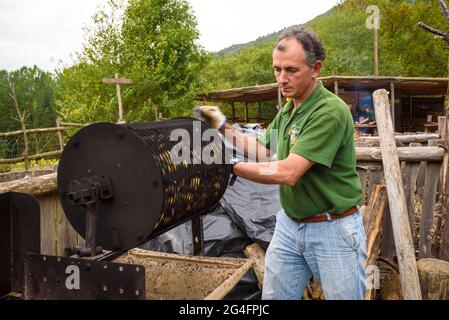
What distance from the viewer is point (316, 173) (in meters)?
2.54

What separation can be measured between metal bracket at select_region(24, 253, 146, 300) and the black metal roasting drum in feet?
0.62

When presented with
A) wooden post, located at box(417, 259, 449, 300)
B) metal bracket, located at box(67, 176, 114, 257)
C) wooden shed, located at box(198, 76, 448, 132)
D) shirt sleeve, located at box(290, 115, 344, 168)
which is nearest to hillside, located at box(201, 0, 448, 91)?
wooden shed, located at box(198, 76, 448, 132)

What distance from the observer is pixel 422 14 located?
40438 millimetres

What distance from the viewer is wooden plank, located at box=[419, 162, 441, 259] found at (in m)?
4.38

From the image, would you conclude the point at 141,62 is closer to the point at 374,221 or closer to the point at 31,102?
the point at 374,221

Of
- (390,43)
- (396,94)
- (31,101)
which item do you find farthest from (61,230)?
(31,101)

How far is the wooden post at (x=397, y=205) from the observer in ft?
12.3

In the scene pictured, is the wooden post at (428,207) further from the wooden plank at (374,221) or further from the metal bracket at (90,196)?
the metal bracket at (90,196)

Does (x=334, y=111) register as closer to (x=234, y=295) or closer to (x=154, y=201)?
(x=154, y=201)

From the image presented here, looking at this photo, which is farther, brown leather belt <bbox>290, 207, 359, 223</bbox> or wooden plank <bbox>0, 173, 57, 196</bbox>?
wooden plank <bbox>0, 173, 57, 196</bbox>

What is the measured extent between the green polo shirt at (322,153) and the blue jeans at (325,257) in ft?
0.38

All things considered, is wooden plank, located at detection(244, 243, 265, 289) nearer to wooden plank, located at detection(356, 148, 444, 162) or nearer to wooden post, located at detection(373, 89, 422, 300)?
wooden post, located at detection(373, 89, 422, 300)

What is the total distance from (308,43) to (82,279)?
5.80ft
